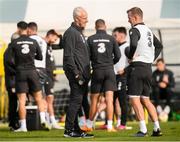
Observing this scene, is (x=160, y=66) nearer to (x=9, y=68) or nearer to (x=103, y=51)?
(x=9, y=68)

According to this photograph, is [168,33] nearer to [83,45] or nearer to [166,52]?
[166,52]

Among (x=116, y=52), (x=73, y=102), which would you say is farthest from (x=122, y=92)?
(x=73, y=102)

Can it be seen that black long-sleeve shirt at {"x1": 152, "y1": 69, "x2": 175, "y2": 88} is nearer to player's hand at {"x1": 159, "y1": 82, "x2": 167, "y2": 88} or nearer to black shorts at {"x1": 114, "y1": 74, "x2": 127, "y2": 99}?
player's hand at {"x1": 159, "y1": 82, "x2": 167, "y2": 88}

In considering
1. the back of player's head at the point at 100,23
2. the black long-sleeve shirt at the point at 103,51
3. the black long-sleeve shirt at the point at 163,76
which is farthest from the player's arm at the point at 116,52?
the black long-sleeve shirt at the point at 163,76

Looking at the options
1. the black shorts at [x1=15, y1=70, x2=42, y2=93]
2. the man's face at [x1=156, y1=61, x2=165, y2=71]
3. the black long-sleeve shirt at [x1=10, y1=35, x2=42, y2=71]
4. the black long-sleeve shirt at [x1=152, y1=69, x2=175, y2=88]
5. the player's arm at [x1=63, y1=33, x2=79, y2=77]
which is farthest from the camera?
the black long-sleeve shirt at [x1=152, y1=69, x2=175, y2=88]

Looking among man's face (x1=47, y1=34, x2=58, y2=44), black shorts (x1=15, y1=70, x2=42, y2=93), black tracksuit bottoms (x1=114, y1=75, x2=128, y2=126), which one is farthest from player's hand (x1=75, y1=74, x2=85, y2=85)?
man's face (x1=47, y1=34, x2=58, y2=44)

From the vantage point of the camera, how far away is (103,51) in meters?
15.7

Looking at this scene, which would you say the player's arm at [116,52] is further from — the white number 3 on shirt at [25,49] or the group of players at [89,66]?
the white number 3 on shirt at [25,49]

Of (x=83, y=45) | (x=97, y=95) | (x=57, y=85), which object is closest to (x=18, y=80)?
(x=97, y=95)

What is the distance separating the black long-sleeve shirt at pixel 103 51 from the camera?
15.7m

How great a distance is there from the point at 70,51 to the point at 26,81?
332 centimetres

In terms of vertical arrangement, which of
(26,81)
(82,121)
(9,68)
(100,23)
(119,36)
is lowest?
(82,121)

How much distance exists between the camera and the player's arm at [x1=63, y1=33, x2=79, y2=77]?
1312 cm

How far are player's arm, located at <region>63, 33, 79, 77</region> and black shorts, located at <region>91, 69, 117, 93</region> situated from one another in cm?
260
